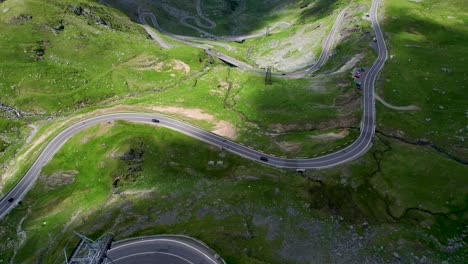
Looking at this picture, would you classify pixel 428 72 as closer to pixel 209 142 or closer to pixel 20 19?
pixel 209 142

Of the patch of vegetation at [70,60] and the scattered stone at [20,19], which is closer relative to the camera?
the patch of vegetation at [70,60]

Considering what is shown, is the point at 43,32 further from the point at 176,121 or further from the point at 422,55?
the point at 422,55

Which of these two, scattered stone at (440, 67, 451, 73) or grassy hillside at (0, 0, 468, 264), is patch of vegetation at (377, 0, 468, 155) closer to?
scattered stone at (440, 67, 451, 73)

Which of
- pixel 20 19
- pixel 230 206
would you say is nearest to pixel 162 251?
pixel 230 206

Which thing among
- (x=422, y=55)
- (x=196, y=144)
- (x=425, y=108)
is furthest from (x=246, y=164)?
(x=422, y=55)

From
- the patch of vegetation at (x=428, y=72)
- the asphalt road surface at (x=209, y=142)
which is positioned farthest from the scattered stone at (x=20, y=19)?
the patch of vegetation at (x=428, y=72)

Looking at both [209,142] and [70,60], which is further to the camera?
[70,60]

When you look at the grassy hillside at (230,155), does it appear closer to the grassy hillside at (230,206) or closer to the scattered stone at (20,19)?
the grassy hillside at (230,206)

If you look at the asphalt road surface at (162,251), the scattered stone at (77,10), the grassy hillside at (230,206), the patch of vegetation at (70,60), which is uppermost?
the scattered stone at (77,10)

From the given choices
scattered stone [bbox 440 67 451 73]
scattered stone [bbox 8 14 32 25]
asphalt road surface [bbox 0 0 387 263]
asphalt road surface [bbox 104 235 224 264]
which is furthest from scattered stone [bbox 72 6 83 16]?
scattered stone [bbox 440 67 451 73]

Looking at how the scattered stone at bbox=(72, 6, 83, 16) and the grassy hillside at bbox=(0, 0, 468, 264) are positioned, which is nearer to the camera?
the grassy hillside at bbox=(0, 0, 468, 264)
